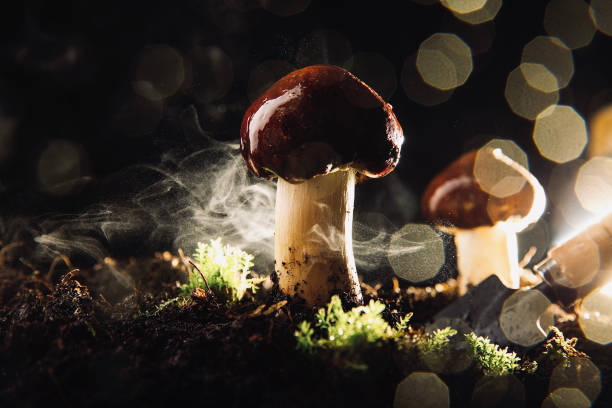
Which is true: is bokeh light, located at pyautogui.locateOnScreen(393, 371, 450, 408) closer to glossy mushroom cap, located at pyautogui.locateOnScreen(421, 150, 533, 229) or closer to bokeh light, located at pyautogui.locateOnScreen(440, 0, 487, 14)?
glossy mushroom cap, located at pyautogui.locateOnScreen(421, 150, 533, 229)

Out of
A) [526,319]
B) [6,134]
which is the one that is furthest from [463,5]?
[6,134]

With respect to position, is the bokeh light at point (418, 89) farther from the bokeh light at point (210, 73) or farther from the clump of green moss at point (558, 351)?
the clump of green moss at point (558, 351)

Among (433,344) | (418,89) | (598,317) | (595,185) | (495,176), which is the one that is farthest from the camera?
(595,185)

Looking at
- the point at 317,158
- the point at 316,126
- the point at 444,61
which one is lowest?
the point at 317,158

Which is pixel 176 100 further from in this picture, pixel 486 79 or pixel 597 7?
pixel 597 7

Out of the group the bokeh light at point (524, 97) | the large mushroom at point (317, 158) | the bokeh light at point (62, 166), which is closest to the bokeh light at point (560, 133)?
the bokeh light at point (524, 97)

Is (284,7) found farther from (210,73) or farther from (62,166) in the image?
(62,166)
